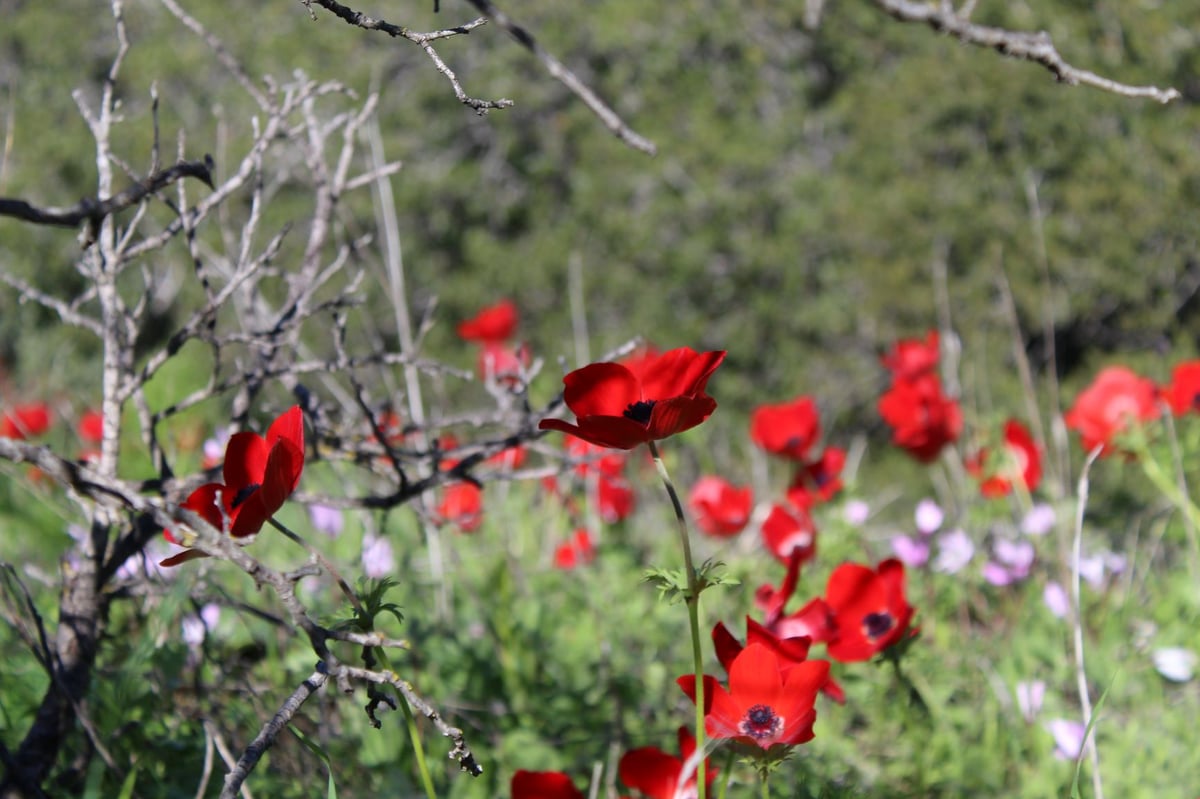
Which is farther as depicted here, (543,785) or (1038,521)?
(1038,521)

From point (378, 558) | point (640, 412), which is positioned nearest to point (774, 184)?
point (378, 558)

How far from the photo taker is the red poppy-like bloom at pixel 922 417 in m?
2.35

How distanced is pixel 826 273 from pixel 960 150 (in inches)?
24.3

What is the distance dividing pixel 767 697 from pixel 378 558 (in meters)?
1.30

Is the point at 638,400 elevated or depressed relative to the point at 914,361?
elevated

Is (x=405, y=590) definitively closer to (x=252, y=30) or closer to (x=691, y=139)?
(x=691, y=139)

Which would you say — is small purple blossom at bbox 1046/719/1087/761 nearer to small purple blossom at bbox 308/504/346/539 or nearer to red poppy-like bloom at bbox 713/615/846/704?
red poppy-like bloom at bbox 713/615/846/704

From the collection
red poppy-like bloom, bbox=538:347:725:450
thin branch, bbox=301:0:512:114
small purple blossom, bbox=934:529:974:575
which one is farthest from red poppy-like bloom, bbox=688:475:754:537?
thin branch, bbox=301:0:512:114

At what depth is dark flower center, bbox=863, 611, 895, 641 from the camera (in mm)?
1452

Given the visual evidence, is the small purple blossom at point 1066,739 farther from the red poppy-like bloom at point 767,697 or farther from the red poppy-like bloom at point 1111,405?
the red poppy-like bloom at point 767,697

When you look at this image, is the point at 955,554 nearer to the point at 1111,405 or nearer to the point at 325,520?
the point at 1111,405

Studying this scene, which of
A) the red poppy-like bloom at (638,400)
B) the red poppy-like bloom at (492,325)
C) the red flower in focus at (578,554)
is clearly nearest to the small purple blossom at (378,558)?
the red flower in focus at (578,554)

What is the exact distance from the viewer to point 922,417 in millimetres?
2369

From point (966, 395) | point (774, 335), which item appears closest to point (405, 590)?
point (966, 395)
